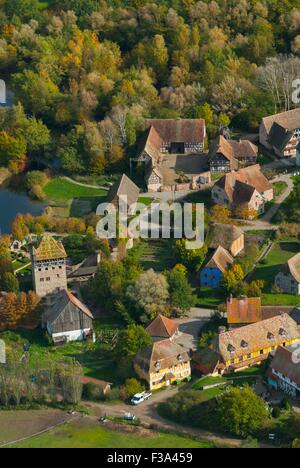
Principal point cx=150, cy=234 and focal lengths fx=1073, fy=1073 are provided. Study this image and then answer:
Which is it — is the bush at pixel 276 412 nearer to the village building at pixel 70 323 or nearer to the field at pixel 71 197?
the village building at pixel 70 323

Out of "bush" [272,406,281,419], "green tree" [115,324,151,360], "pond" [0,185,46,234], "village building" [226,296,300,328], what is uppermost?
"pond" [0,185,46,234]

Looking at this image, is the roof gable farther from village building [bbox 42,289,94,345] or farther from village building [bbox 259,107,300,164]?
village building [bbox 259,107,300,164]

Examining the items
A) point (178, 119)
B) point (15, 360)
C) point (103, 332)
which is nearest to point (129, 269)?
point (103, 332)

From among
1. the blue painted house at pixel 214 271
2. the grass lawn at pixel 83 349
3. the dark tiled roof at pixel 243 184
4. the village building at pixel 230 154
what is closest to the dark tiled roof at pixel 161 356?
the grass lawn at pixel 83 349

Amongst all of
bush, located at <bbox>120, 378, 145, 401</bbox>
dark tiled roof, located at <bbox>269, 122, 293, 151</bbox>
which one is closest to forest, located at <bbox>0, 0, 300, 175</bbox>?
dark tiled roof, located at <bbox>269, 122, 293, 151</bbox>

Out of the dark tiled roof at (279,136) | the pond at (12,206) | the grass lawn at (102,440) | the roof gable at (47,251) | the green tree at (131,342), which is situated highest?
the dark tiled roof at (279,136)

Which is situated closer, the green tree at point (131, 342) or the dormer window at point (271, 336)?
the green tree at point (131, 342)

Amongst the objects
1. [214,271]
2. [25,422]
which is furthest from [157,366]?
[214,271]
